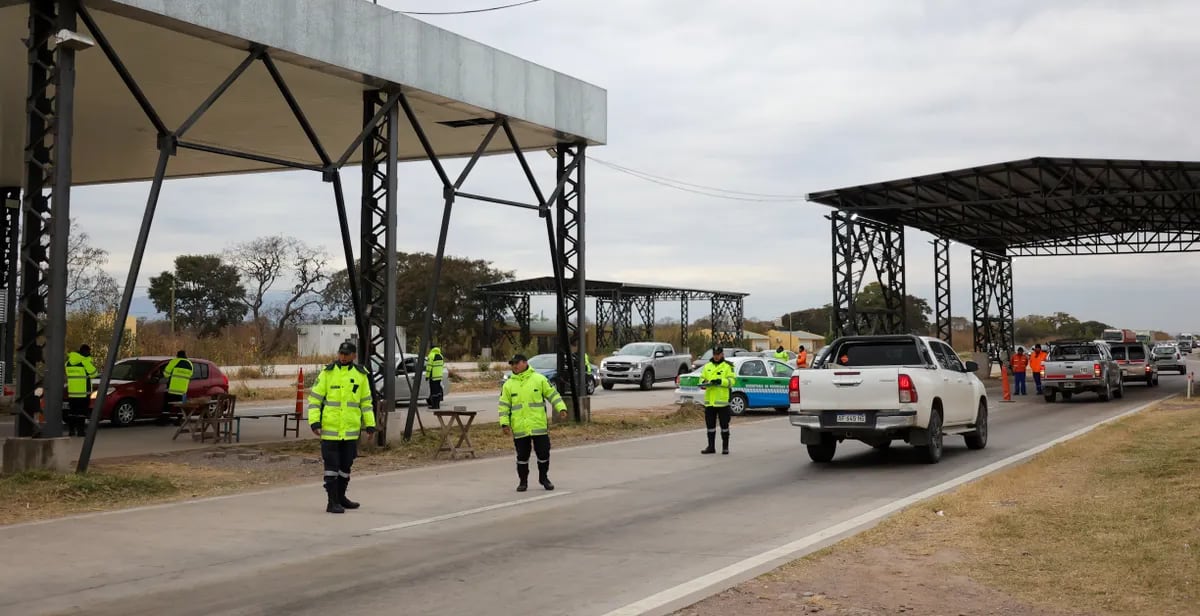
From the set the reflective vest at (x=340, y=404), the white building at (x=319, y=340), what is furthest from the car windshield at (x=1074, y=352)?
the white building at (x=319, y=340)

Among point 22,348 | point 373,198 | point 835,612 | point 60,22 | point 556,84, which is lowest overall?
point 835,612

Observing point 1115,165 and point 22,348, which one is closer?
point 22,348

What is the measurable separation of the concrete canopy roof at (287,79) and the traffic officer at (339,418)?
591cm

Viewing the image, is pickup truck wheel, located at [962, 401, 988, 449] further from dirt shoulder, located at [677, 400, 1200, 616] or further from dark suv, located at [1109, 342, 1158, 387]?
dark suv, located at [1109, 342, 1158, 387]

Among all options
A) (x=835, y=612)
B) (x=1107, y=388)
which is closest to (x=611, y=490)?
(x=835, y=612)

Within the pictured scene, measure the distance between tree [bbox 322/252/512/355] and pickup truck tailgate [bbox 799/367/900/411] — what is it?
72.0 m

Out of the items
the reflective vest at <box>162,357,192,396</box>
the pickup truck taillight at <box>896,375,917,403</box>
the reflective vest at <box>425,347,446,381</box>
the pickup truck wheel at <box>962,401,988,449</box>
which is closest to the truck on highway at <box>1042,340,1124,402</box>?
the pickup truck wheel at <box>962,401,988,449</box>

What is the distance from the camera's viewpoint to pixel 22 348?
43.9 feet

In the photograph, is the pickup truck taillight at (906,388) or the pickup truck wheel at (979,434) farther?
the pickup truck wheel at (979,434)

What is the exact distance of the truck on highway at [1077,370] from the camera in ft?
102

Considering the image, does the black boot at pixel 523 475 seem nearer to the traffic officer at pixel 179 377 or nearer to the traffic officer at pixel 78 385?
the traffic officer at pixel 78 385

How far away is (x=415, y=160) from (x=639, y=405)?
10.2 metres

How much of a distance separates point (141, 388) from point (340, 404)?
1441 cm

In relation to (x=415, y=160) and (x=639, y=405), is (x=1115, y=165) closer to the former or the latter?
(x=639, y=405)
